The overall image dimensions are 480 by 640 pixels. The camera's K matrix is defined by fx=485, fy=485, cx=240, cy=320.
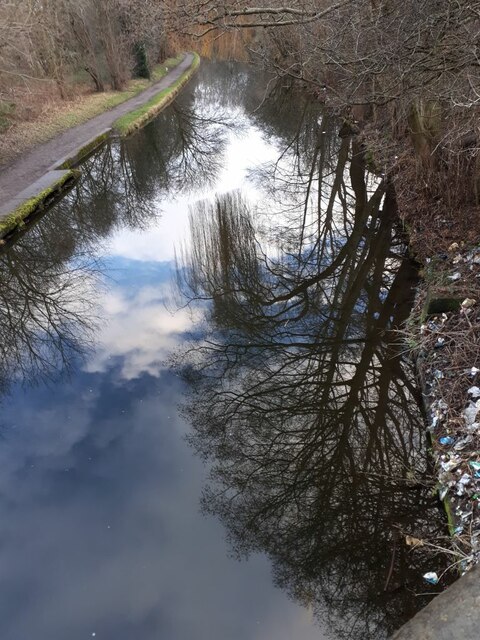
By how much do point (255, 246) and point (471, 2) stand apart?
594 cm

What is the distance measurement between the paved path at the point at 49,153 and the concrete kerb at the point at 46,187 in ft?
0.66

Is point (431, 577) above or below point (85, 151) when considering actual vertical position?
below

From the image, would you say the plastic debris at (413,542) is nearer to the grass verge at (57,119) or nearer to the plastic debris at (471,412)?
the plastic debris at (471,412)

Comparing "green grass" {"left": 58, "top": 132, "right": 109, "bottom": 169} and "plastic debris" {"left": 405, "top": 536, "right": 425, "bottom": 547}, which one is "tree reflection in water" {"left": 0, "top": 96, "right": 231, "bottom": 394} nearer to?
"green grass" {"left": 58, "top": 132, "right": 109, "bottom": 169}

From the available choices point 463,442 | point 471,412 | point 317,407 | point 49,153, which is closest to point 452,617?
point 463,442

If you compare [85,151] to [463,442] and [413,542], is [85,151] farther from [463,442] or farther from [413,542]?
A: [413,542]

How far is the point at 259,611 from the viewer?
4.28 meters

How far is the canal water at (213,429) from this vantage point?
4387 millimetres

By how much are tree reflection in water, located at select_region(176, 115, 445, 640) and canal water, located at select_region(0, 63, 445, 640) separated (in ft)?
0.08

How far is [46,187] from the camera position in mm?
13016

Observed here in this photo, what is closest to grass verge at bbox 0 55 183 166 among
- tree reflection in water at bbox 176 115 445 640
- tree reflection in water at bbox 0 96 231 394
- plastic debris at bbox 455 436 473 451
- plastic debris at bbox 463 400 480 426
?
tree reflection in water at bbox 0 96 231 394

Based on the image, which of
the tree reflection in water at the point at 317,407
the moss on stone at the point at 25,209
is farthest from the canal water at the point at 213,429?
the moss on stone at the point at 25,209

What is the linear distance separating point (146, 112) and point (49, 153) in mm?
7812

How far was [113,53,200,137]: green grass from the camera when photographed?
2032 cm
